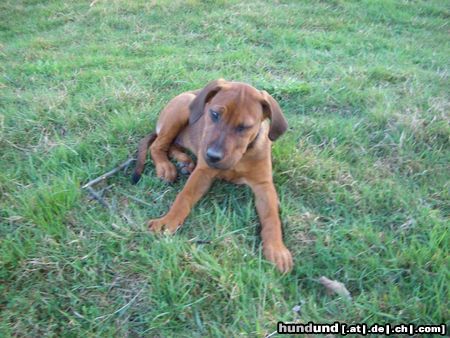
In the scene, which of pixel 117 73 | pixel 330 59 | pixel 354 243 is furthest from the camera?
pixel 330 59

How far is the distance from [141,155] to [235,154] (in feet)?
2.80

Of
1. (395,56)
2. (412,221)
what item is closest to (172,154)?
(412,221)

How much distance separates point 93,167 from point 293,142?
1.59 m

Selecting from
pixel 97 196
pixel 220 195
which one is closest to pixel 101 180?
pixel 97 196

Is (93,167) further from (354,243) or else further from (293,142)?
(354,243)

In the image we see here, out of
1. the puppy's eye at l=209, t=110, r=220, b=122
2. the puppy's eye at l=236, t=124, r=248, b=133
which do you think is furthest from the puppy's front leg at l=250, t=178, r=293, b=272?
the puppy's eye at l=209, t=110, r=220, b=122

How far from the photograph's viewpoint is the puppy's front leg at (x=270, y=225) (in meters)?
2.64

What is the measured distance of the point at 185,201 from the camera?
2.94m

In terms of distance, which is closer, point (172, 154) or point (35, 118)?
point (172, 154)

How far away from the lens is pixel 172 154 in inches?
144

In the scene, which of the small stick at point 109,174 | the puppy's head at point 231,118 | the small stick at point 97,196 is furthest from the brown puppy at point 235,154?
the small stick at point 97,196

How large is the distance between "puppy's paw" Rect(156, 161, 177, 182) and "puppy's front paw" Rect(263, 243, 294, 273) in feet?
3.10

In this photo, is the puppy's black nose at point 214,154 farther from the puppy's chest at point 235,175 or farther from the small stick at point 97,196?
the small stick at point 97,196

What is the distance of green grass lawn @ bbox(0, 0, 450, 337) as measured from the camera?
7.76 feet
